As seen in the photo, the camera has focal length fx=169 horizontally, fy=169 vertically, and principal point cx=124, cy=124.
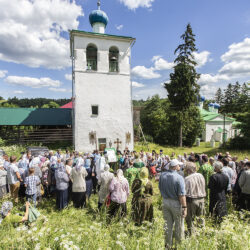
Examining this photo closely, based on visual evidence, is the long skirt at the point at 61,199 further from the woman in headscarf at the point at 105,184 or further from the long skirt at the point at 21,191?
the long skirt at the point at 21,191

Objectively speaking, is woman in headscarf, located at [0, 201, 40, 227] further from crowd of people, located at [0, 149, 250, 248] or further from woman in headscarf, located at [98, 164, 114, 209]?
woman in headscarf, located at [98, 164, 114, 209]

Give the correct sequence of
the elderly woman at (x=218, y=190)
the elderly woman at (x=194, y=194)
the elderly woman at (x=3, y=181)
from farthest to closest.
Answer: the elderly woman at (x=3, y=181) → the elderly woman at (x=218, y=190) → the elderly woman at (x=194, y=194)

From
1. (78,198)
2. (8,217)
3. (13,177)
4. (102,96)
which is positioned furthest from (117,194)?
(102,96)

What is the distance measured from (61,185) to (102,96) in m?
10.0

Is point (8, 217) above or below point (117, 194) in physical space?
below

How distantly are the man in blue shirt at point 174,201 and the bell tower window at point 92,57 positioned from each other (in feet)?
41.4

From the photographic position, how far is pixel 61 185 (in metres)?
5.25

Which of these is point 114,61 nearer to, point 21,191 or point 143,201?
point 21,191

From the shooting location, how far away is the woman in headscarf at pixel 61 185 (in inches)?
207

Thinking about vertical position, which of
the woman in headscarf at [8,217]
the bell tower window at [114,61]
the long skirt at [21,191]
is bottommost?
the long skirt at [21,191]

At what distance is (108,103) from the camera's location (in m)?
14.5

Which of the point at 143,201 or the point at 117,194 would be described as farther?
the point at 117,194

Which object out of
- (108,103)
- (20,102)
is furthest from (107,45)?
(20,102)

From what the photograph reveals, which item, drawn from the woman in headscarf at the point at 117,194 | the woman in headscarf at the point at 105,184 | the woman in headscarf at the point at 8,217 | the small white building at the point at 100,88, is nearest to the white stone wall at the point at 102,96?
the small white building at the point at 100,88
